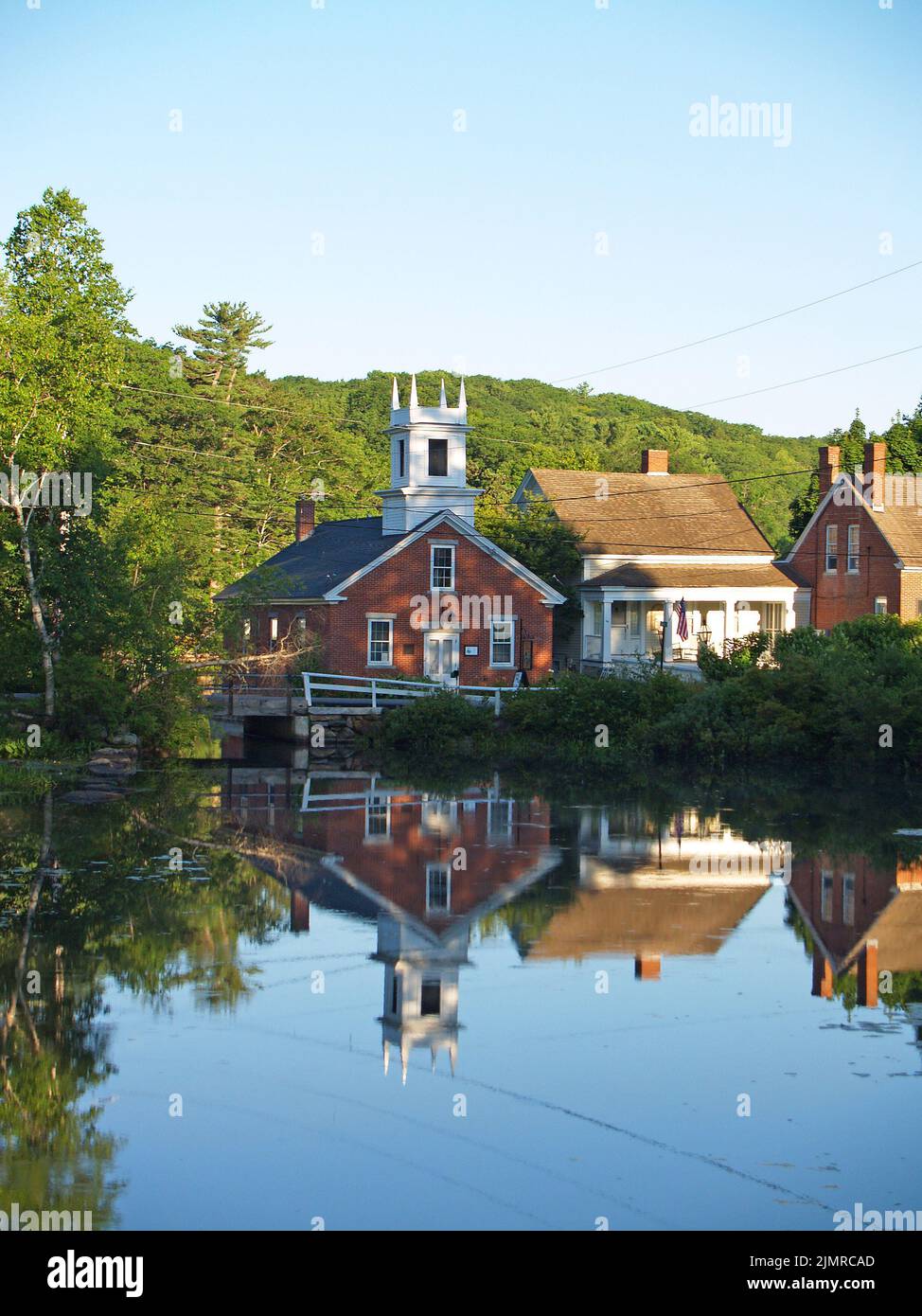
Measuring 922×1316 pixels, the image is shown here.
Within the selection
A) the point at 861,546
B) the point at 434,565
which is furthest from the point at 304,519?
the point at 861,546

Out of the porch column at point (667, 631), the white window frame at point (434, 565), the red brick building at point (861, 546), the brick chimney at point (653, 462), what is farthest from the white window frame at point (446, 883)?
the brick chimney at point (653, 462)

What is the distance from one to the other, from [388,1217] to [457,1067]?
9.91 ft

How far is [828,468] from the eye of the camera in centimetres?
5819

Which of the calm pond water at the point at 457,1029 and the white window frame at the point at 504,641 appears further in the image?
the white window frame at the point at 504,641

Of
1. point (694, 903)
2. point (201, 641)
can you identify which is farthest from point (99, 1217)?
point (201, 641)

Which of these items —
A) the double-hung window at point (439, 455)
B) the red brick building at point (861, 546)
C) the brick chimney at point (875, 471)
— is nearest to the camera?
the double-hung window at point (439, 455)

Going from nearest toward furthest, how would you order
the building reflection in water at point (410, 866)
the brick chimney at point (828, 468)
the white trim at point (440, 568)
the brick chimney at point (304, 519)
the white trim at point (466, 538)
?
the building reflection in water at point (410, 866)
the white trim at point (466, 538)
the white trim at point (440, 568)
the brick chimney at point (828, 468)
the brick chimney at point (304, 519)

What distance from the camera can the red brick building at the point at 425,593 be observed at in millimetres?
46906

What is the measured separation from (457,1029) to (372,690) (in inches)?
1117

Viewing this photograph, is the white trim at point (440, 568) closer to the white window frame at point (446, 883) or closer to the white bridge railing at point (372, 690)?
the white bridge railing at point (372, 690)

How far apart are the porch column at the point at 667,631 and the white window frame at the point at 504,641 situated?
17.7 ft

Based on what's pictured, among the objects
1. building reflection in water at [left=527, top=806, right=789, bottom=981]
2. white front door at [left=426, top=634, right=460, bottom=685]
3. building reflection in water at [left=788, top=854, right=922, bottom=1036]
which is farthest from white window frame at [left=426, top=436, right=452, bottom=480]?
building reflection in water at [left=788, top=854, right=922, bottom=1036]

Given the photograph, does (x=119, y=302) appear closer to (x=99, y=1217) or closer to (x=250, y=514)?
(x=99, y=1217)

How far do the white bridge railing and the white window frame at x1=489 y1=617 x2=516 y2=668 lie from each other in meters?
3.64
